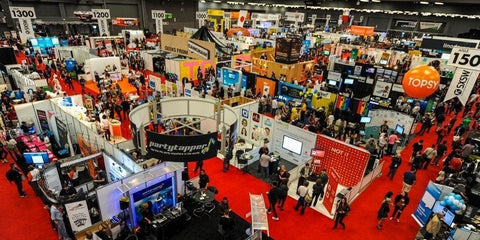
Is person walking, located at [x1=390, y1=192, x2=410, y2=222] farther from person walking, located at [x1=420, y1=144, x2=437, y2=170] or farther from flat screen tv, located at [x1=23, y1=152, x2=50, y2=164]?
flat screen tv, located at [x1=23, y1=152, x2=50, y2=164]

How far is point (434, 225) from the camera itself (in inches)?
270

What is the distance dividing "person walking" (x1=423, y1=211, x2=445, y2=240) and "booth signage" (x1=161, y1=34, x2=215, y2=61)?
23.2ft

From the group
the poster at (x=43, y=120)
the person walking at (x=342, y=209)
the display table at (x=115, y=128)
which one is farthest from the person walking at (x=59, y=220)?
the person walking at (x=342, y=209)

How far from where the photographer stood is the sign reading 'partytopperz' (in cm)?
513

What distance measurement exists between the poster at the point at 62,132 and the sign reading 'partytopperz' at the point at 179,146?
283 inches

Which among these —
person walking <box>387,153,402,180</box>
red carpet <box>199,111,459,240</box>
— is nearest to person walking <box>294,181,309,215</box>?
red carpet <box>199,111,459,240</box>

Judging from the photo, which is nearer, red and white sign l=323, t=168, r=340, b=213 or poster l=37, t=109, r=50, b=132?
red and white sign l=323, t=168, r=340, b=213

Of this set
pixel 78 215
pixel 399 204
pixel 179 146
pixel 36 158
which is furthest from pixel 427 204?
pixel 36 158

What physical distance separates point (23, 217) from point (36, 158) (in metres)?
2.18

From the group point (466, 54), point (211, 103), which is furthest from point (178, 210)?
point (466, 54)

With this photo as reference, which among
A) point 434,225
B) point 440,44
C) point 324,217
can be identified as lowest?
point 324,217

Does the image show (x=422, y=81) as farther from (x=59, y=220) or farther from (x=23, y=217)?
(x=23, y=217)

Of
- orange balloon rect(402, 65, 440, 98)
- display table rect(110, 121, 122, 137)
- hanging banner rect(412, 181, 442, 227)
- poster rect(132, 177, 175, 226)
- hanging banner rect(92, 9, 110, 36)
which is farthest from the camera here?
hanging banner rect(92, 9, 110, 36)

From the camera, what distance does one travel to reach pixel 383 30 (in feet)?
147
